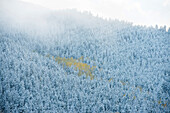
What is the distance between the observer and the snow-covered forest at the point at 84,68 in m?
67.1

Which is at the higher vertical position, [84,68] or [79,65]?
[79,65]

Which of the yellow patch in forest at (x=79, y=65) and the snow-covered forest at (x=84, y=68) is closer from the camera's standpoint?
the snow-covered forest at (x=84, y=68)

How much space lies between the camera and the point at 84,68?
10356 centimetres

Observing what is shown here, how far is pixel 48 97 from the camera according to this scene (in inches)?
2611

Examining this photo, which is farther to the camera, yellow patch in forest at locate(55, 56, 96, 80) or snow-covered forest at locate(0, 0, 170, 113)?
yellow patch in forest at locate(55, 56, 96, 80)

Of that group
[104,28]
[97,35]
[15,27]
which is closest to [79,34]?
[97,35]

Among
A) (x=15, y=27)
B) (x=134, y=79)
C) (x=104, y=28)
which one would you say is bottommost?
(x=134, y=79)

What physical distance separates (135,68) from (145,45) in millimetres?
39122

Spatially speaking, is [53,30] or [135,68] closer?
[135,68]

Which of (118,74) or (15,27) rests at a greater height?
(15,27)

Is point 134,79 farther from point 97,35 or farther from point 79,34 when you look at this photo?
point 79,34

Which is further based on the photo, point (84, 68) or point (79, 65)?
point (79, 65)

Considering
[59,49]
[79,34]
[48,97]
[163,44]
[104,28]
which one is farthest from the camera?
[104,28]

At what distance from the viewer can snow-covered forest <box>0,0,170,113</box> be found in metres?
67.1
